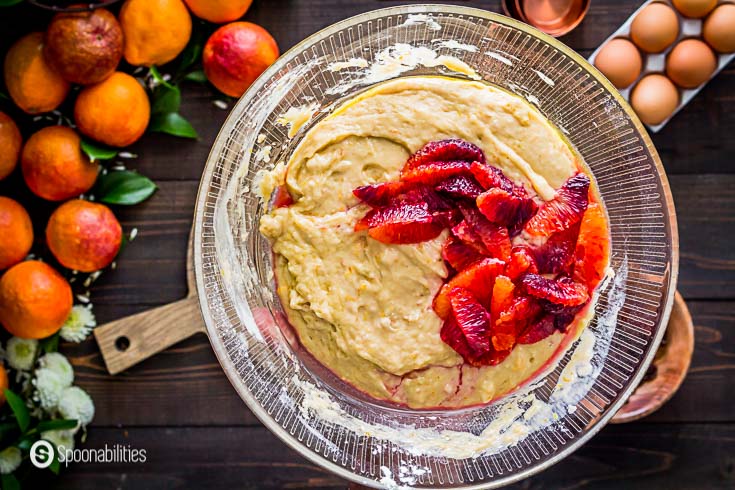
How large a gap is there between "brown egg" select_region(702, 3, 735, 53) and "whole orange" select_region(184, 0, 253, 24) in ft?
6.20

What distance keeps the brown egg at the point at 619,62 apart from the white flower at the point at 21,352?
8.76ft

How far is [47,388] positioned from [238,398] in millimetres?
813

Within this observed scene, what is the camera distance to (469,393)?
2.36 metres

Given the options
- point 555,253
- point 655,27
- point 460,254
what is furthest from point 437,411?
point 655,27

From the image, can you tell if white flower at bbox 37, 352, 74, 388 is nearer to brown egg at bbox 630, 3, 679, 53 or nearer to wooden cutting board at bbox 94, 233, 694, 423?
wooden cutting board at bbox 94, 233, 694, 423

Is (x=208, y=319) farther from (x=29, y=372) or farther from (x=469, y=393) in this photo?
(x=29, y=372)

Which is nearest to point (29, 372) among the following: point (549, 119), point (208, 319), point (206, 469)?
point (206, 469)

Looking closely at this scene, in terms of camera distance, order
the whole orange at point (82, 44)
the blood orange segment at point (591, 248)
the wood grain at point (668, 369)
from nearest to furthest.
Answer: the blood orange segment at point (591, 248)
the whole orange at point (82, 44)
the wood grain at point (668, 369)

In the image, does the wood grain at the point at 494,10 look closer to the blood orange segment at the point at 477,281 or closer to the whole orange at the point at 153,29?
the whole orange at the point at 153,29

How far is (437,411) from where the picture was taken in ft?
8.05

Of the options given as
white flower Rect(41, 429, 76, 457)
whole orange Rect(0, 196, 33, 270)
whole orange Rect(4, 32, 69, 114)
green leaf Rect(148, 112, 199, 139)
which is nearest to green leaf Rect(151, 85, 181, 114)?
green leaf Rect(148, 112, 199, 139)

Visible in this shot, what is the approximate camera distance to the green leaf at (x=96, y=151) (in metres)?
2.84

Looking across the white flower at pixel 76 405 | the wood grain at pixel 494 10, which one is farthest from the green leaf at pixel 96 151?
the white flower at pixel 76 405

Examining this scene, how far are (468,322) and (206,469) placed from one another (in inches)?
60.2
